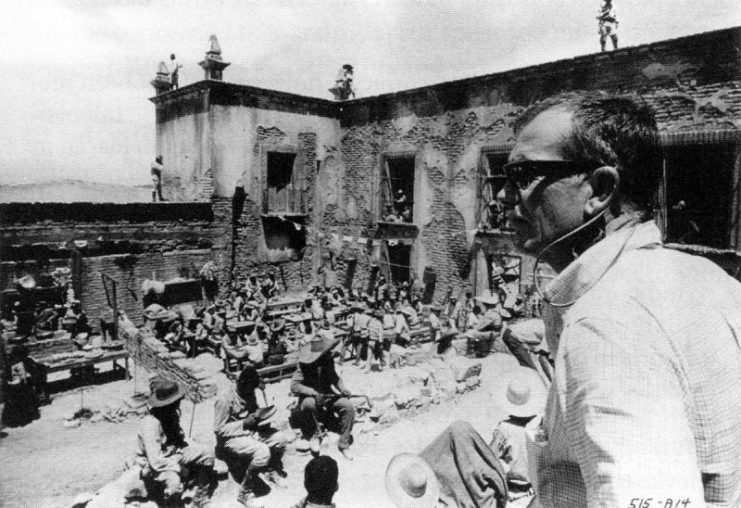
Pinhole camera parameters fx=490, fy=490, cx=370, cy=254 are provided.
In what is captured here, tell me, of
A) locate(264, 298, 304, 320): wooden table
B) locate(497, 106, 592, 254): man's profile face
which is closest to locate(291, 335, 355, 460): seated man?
locate(497, 106, 592, 254): man's profile face

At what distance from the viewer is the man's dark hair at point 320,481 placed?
14.8 feet

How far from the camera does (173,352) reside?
1030cm

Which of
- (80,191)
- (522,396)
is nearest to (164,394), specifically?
(522,396)

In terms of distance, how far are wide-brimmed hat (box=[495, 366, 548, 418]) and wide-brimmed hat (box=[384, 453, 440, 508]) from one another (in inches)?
49.5

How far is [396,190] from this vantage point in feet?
55.5

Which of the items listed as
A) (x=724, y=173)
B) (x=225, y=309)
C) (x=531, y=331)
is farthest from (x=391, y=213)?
(x=724, y=173)

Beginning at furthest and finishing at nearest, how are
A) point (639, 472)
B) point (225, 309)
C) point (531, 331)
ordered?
point (225, 309)
point (531, 331)
point (639, 472)

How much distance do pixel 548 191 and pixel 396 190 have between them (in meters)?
15.8

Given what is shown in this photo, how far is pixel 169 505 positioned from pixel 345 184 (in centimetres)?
1405

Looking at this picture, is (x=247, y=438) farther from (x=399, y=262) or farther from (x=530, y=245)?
(x=399, y=262)

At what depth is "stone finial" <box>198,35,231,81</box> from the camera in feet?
49.4

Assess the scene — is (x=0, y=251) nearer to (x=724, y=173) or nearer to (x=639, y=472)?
(x=639, y=472)

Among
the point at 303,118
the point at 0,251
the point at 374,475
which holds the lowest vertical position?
the point at 374,475

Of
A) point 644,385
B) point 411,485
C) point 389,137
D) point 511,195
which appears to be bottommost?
point 411,485
